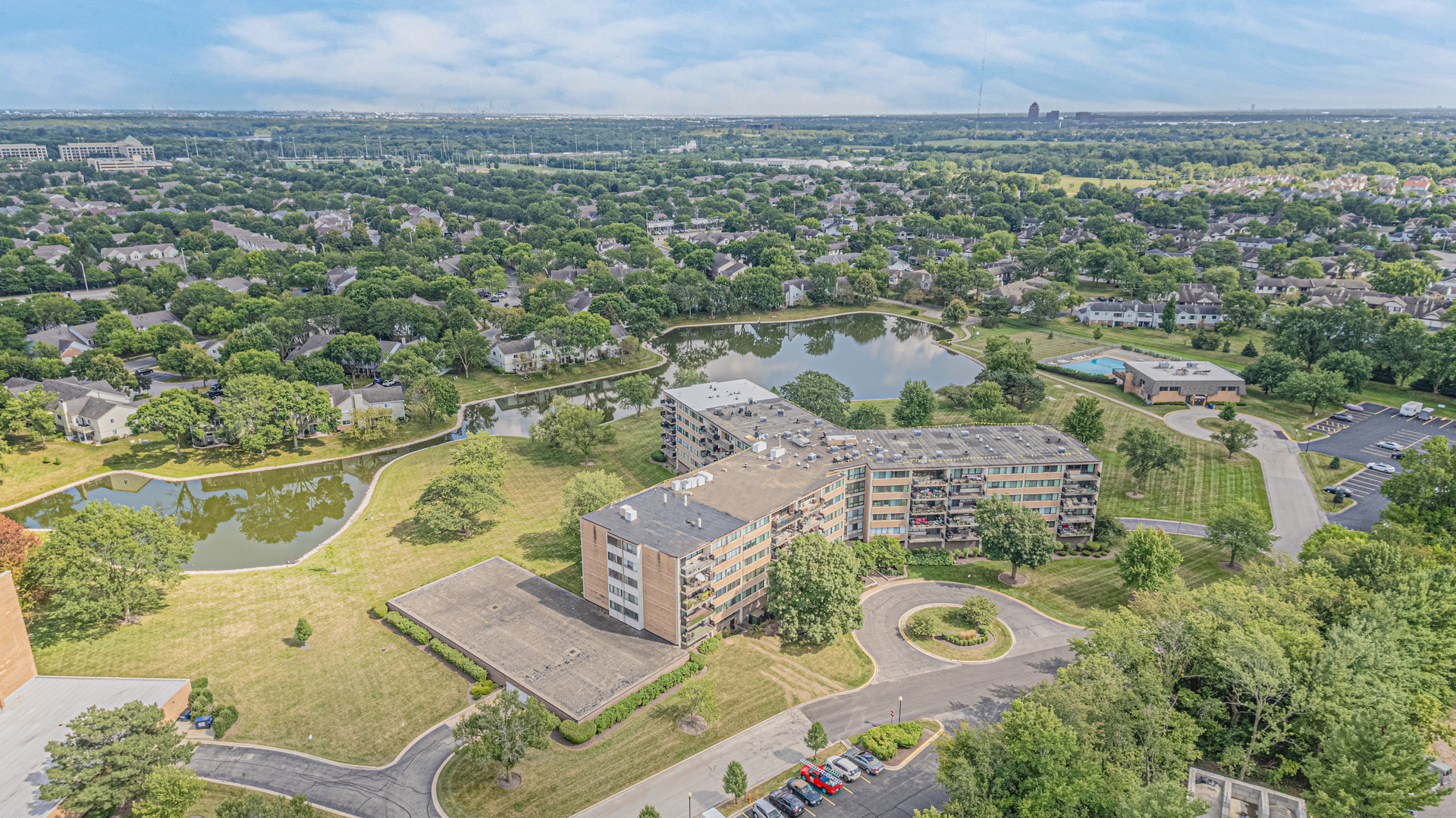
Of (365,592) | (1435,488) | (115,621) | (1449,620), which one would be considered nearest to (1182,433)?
(1435,488)

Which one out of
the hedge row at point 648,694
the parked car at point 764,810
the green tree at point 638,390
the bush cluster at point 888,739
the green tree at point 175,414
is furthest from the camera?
the green tree at point 638,390

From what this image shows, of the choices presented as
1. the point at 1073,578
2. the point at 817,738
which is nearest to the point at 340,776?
the point at 817,738

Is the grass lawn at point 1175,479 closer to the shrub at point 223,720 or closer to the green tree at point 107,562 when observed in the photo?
the shrub at point 223,720

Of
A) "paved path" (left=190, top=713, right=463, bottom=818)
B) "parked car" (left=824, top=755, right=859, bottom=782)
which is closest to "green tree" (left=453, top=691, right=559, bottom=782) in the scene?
"paved path" (left=190, top=713, right=463, bottom=818)

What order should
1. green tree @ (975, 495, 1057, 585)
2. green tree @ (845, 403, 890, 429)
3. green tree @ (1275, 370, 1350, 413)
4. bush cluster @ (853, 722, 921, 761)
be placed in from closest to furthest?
bush cluster @ (853, 722, 921, 761) → green tree @ (975, 495, 1057, 585) → green tree @ (845, 403, 890, 429) → green tree @ (1275, 370, 1350, 413)

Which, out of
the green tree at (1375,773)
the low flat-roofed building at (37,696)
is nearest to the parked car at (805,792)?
the green tree at (1375,773)

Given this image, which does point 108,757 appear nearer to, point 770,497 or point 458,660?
Result: point 458,660

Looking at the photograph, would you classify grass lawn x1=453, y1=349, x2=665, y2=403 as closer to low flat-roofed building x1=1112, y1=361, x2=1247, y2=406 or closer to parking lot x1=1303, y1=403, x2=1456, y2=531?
low flat-roofed building x1=1112, y1=361, x2=1247, y2=406
